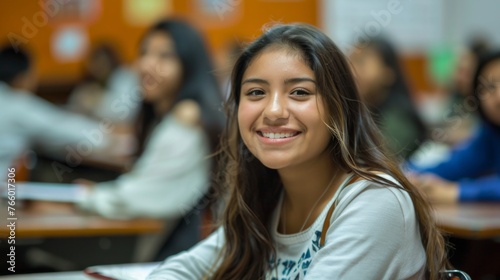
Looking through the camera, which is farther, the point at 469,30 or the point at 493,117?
the point at 469,30

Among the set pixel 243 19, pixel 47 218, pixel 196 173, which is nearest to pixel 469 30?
pixel 243 19

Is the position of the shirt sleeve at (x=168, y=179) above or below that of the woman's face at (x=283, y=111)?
below

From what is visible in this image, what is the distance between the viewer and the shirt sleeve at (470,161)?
3.24 m

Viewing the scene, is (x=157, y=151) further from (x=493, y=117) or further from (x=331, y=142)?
(x=331, y=142)

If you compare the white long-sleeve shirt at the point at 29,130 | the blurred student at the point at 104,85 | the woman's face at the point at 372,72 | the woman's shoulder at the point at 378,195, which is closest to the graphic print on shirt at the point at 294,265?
the woman's shoulder at the point at 378,195

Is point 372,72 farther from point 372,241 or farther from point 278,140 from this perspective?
point 372,241

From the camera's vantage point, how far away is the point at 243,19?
8.02 meters

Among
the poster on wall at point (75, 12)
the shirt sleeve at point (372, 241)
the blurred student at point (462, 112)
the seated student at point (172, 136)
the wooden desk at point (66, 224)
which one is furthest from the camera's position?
the poster on wall at point (75, 12)

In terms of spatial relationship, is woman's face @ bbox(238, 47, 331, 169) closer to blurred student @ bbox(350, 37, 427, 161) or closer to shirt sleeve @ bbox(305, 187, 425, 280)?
shirt sleeve @ bbox(305, 187, 425, 280)

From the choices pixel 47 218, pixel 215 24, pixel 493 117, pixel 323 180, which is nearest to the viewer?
pixel 323 180

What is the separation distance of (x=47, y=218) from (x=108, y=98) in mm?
4653

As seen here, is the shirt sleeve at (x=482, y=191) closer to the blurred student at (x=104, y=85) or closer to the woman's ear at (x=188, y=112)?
the woman's ear at (x=188, y=112)

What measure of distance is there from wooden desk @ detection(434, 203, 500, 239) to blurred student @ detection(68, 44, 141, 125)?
4767mm

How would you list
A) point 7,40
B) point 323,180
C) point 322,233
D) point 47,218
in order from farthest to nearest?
point 7,40 < point 47,218 < point 323,180 < point 322,233
